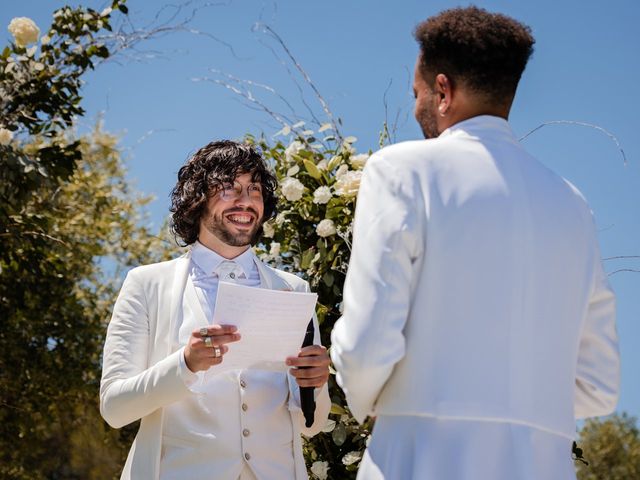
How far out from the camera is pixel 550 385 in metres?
2.03

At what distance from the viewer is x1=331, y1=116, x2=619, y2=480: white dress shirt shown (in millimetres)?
1932

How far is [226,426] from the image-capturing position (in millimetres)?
3152

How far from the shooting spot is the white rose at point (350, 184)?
416cm

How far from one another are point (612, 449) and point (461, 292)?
1756 centimetres

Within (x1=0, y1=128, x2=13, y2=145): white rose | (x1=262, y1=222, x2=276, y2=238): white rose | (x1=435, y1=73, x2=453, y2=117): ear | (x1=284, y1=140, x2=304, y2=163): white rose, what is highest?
(x1=0, y1=128, x2=13, y2=145): white rose

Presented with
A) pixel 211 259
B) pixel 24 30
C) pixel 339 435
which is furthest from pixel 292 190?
pixel 24 30

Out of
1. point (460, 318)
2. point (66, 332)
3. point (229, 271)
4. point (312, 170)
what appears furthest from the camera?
point (66, 332)

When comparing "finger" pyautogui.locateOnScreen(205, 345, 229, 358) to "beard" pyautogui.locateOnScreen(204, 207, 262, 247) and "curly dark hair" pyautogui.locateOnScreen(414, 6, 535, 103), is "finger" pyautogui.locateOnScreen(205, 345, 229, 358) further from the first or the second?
"curly dark hair" pyautogui.locateOnScreen(414, 6, 535, 103)

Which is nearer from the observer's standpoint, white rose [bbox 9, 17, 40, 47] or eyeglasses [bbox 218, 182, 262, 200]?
eyeglasses [bbox 218, 182, 262, 200]

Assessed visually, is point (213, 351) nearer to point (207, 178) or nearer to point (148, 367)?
point (148, 367)

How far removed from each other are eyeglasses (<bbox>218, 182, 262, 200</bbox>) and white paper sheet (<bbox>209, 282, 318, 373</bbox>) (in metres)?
0.75

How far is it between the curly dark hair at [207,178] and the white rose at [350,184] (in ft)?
1.63

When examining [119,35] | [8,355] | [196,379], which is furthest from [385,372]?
[8,355]

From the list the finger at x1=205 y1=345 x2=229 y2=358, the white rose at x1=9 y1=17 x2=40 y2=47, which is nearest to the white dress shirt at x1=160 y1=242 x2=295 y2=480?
the finger at x1=205 y1=345 x2=229 y2=358
